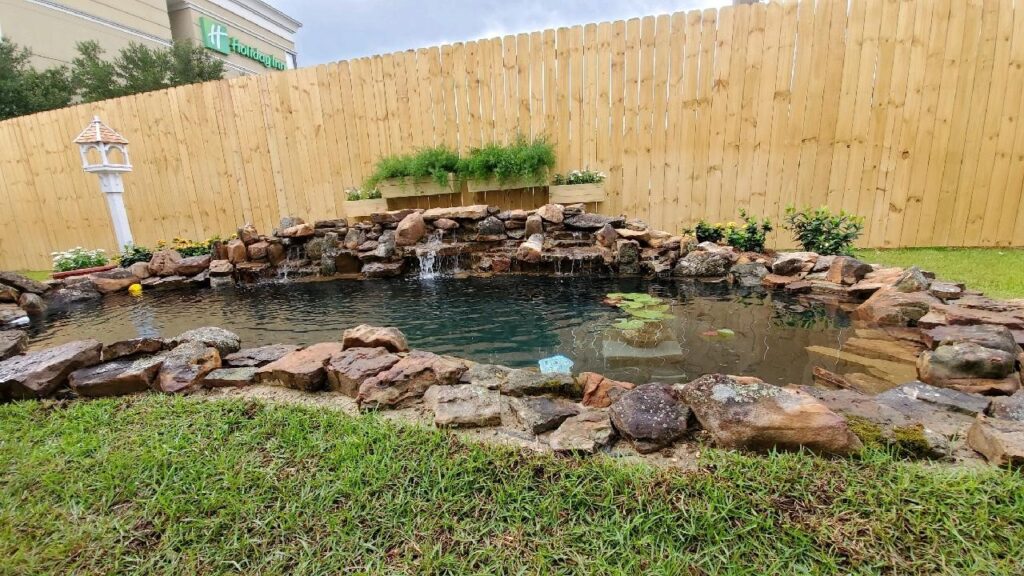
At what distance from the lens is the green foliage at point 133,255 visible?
251 inches

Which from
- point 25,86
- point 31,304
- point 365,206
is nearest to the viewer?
point 31,304

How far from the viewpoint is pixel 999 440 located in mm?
1256

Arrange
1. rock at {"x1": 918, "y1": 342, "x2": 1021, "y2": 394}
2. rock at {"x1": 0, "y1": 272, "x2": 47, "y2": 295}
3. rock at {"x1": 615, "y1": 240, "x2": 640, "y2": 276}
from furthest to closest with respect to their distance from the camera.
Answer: rock at {"x1": 0, "y1": 272, "x2": 47, "y2": 295} → rock at {"x1": 615, "y1": 240, "x2": 640, "y2": 276} → rock at {"x1": 918, "y1": 342, "x2": 1021, "y2": 394}

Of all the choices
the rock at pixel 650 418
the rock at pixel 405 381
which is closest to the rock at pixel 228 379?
the rock at pixel 405 381

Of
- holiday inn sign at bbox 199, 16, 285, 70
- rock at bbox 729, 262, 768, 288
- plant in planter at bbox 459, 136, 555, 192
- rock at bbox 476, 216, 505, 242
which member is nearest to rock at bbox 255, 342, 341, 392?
rock at bbox 476, 216, 505, 242

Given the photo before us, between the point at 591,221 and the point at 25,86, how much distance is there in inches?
629

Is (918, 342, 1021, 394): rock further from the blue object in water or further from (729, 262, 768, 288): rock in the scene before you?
(729, 262, 768, 288): rock

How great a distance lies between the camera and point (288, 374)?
6.68 feet

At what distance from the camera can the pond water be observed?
97.3 inches

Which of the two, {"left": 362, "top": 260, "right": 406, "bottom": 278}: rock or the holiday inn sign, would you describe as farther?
the holiday inn sign

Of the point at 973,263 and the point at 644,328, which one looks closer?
the point at 644,328

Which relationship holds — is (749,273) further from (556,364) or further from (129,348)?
(129,348)

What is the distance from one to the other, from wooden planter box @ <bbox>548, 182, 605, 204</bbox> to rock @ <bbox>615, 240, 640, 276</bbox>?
124cm

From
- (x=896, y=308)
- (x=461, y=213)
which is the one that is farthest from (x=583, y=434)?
(x=461, y=213)
